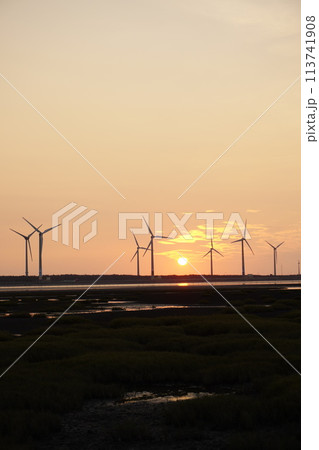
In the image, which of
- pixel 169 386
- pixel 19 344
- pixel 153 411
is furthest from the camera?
pixel 19 344

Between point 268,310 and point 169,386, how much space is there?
41.3 meters

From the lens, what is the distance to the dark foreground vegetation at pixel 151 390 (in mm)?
16391

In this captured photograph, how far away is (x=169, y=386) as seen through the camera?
77.7 ft

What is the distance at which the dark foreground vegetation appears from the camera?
16391mm

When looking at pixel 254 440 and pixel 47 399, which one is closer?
pixel 254 440

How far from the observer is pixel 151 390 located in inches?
904
